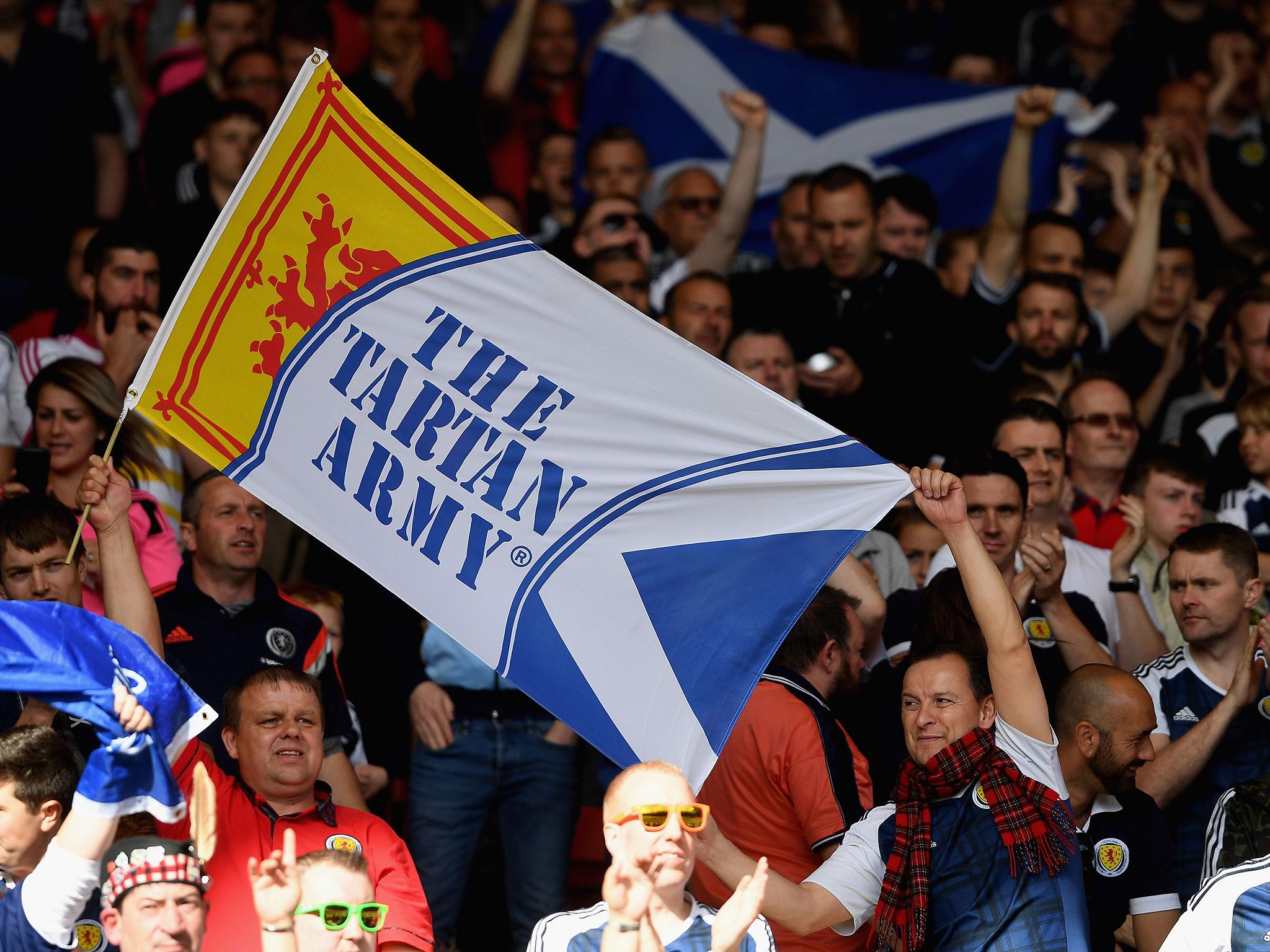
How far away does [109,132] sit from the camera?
360 inches

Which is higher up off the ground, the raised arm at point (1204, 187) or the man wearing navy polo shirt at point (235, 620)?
the raised arm at point (1204, 187)

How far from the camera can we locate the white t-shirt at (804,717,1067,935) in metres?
4.75

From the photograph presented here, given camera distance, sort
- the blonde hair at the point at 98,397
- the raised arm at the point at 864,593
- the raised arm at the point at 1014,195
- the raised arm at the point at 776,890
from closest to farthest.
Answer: the raised arm at the point at 776,890 < the raised arm at the point at 864,593 < the blonde hair at the point at 98,397 < the raised arm at the point at 1014,195

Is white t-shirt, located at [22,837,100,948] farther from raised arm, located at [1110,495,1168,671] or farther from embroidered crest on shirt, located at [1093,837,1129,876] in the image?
raised arm, located at [1110,495,1168,671]

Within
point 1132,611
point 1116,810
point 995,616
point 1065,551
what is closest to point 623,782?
point 995,616

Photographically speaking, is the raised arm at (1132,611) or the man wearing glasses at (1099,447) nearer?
the raised arm at (1132,611)

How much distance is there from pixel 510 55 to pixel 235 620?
515cm

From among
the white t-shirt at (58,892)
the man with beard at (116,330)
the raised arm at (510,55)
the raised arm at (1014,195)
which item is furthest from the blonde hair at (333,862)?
the raised arm at (510,55)

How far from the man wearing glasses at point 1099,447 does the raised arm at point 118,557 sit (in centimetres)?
385

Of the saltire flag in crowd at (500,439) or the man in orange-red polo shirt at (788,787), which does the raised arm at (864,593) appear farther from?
the saltire flag in crowd at (500,439)

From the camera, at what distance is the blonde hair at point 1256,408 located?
698cm

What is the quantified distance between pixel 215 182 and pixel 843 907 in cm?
501

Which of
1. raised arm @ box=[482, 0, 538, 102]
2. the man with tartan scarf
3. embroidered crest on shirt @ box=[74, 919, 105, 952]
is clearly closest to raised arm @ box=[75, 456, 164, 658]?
embroidered crest on shirt @ box=[74, 919, 105, 952]

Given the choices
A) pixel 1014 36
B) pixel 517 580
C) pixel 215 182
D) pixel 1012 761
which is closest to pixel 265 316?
pixel 517 580
